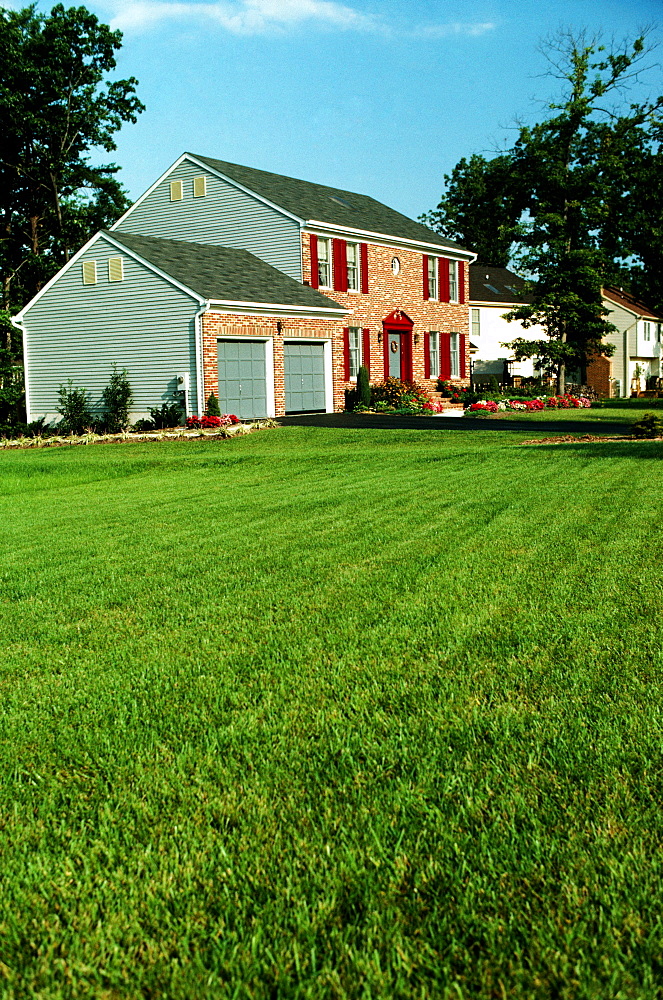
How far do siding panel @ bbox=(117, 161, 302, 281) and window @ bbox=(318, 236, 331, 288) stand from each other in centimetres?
106

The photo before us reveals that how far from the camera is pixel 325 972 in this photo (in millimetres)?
2014

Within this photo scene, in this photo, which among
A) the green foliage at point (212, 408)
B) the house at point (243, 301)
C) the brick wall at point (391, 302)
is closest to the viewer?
the green foliage at point (212, 408)

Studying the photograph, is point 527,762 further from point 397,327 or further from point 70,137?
point 70,137

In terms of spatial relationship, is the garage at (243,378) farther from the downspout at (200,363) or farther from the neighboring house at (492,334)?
the neighboring house at (492,334)

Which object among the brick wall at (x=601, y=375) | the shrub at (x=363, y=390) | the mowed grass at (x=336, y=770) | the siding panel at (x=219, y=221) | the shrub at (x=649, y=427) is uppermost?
the siding panel at (x=219, y=221)

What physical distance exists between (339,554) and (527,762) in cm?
360

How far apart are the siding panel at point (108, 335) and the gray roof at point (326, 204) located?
687cm

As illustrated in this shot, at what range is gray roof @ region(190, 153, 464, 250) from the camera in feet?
102

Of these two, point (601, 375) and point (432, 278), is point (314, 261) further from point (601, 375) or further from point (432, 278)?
point (601, 375)

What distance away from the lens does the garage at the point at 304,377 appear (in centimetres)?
2811

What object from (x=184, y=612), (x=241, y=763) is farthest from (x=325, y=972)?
(x=184, y=612)

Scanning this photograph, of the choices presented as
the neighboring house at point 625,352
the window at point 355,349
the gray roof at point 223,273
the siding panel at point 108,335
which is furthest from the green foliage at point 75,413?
the neighboring house at point 625,352

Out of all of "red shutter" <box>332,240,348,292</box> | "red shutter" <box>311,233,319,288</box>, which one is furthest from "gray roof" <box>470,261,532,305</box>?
"red shutter" <box>311,233,319,288</box>

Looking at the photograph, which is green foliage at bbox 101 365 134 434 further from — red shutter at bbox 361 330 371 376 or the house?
red shutter at bbox 361 330 371 376
